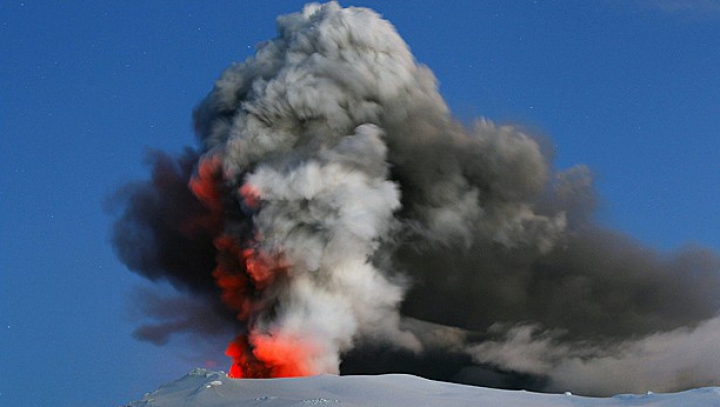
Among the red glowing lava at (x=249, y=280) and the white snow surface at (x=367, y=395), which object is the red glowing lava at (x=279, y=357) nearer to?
the red glowing lava at (x=249, y=280)

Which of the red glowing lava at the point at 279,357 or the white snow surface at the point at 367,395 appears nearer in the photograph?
the white snow surface at the point at 367,395

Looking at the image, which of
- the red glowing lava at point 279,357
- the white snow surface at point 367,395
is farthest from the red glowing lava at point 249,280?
the white snow surface at point 367,395

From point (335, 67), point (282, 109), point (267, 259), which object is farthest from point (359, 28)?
point (267, 259)

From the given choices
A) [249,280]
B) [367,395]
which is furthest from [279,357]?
[367,395]

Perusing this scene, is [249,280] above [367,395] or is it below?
above

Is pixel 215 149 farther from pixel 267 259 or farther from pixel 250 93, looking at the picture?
pixel 267 259

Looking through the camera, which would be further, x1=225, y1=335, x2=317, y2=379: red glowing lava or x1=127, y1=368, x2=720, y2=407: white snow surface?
x1=225, y1=335, x2=317, y2=379: red glowing lava

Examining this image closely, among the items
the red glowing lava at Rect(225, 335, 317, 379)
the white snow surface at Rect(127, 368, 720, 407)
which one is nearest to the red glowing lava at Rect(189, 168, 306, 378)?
the red glowing lava at Rect(225, 335, 317, 379)

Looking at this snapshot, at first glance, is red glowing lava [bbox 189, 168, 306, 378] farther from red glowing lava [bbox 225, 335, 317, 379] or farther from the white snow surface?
the white snow surface

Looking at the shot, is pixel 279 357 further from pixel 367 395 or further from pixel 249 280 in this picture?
pixel 367 395

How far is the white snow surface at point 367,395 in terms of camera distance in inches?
1105

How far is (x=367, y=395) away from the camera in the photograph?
95.0 feet

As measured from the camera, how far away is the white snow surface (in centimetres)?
2806

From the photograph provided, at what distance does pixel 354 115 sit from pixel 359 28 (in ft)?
17.6
